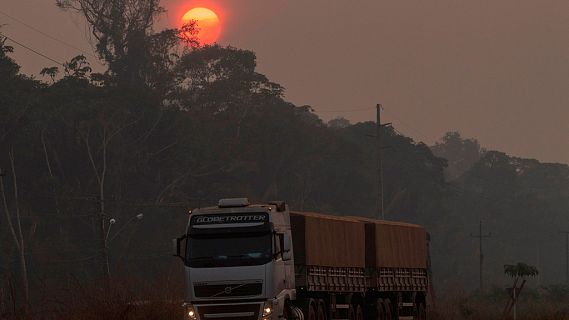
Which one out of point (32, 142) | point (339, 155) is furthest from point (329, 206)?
point (32, 142)

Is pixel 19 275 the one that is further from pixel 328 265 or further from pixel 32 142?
pixel 328 265

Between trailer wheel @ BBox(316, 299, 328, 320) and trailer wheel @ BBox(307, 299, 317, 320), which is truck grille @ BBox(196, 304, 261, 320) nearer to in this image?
trailer wheel @ BBox(307, 299, 317, 320)

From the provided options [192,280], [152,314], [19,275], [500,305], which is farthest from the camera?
[19,275]

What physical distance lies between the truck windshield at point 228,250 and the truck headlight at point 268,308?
3.06 ft

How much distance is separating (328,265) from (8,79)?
2578 inches

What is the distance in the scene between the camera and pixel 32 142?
301ft

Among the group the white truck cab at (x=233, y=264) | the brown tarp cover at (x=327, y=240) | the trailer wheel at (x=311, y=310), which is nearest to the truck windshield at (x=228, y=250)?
the white truck cab at (x=233, y=264)

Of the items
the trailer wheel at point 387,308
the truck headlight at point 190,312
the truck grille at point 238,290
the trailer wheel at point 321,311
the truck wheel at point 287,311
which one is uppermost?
the truck grille at point 238,290

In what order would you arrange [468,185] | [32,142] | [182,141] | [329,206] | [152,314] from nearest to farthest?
[152,314] < [32,142] < [182,141] < [329,206] < [468,185]

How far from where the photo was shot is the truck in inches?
1077

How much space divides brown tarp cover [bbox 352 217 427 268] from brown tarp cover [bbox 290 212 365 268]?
682mm

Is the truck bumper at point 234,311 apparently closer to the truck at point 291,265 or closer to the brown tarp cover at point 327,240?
the truck at point 291,265

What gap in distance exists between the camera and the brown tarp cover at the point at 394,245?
3622 cm

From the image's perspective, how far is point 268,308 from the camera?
2734cm
